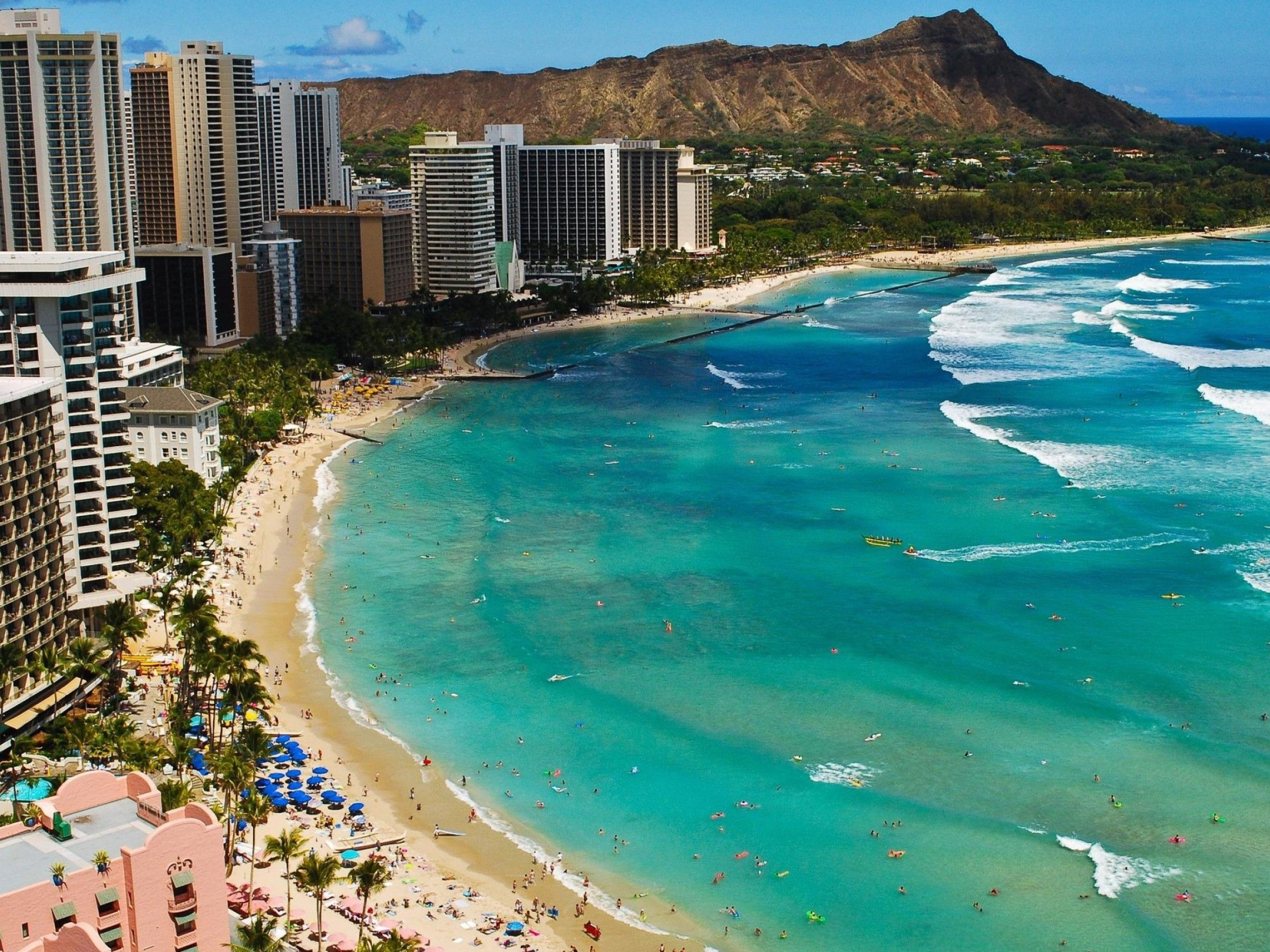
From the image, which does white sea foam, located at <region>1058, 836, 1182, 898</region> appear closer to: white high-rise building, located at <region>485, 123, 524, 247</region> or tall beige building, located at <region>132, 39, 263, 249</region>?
tall beige building, located at <region>132, 39, 263, 249</region>

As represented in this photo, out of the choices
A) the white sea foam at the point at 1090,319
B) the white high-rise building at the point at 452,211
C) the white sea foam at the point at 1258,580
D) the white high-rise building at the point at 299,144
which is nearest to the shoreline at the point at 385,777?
the white sea foam at the point at 1258,580

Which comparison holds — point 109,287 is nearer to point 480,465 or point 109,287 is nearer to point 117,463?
point 117,463

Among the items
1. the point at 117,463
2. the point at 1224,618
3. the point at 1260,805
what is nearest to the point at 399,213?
the point at 117,463

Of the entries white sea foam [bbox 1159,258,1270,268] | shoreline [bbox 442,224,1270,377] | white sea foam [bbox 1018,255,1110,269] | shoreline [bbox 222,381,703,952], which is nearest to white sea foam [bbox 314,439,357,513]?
Answer: shoreline [bbox 222,381,703,952]

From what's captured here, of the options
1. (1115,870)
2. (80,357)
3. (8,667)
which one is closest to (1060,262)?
(80,357)

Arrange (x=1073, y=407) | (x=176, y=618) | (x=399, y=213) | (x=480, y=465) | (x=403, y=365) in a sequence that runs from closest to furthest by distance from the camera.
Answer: (x=176, y=618), (x=480, y=465), (x=1073, y=407), (x=403, y=365), (x=399, y=213)

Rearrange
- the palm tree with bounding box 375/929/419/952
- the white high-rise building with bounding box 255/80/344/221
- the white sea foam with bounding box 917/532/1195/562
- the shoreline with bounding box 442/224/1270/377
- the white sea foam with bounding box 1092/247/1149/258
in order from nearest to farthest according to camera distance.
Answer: the palm tree with bounding box 375/929/419/952
the white sea foam with bounding box 917/532/1195/562
the shoreline with bounding box 442/224/1270/377
the white high-rise building with bounding box 255/80/344/221
the white sea foam with bounding box 1092/247/1149/258
